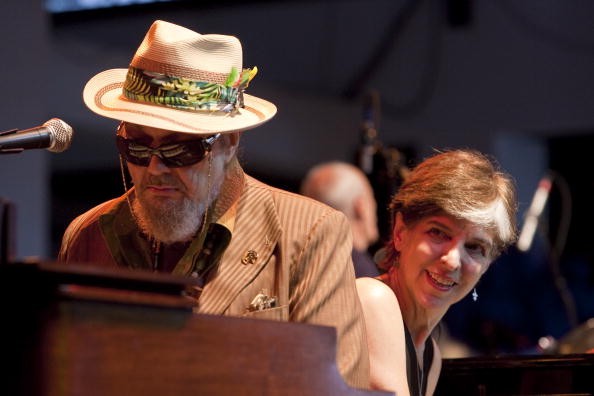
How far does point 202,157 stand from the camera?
8.56 ft

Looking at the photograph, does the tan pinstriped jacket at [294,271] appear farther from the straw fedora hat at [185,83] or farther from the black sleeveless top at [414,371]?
the black sleeveless top at [414,371]

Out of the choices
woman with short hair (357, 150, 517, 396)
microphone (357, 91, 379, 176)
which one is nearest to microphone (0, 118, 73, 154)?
woman with short hair (357, 150, 517, 396)

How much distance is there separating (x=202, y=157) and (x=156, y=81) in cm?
25

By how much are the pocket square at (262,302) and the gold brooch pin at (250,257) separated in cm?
9

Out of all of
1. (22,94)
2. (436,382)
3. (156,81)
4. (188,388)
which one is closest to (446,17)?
(22,94)

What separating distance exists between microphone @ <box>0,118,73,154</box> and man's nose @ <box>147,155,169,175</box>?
22 centimetres

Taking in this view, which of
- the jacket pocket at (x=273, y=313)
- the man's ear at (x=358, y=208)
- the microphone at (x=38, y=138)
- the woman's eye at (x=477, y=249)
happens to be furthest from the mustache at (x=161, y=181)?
the man's ear at (x=358, y=208)

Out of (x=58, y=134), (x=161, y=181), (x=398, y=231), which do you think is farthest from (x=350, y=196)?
(x=58, y=134)

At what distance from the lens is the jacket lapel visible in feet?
8.43

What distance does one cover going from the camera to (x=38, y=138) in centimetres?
230

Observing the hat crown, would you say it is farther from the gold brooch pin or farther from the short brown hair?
the short brown hair

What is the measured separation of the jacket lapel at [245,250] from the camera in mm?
2570

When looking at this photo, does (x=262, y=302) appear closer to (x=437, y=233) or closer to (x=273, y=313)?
(x=273, y=313)

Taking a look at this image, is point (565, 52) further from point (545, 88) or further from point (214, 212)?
point (214, 212)
